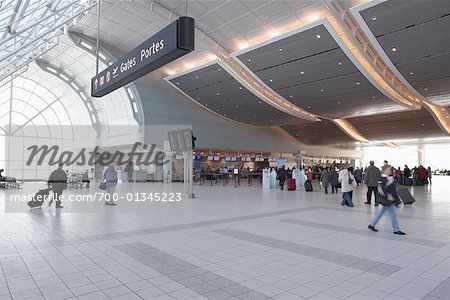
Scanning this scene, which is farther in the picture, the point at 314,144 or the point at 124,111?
the point at 314,144

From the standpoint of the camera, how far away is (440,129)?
1366 inches

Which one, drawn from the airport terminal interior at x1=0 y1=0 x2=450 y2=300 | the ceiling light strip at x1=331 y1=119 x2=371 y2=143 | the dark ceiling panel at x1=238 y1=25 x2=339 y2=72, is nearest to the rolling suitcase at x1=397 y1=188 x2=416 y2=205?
the airport terminal interior at x1=0 y1=0 x2=450 y2=300

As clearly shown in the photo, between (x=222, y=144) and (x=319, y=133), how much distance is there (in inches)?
542

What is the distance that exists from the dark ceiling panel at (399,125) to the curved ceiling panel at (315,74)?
529cm

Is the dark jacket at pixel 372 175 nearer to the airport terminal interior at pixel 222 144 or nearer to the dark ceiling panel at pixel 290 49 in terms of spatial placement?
the airport terminal interior at pixel 222 144

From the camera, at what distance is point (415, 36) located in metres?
15.7

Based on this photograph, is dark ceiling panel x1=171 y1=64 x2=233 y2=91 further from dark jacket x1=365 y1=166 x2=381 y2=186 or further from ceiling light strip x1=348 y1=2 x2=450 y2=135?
dark jacket x1=365 y1=166 x2=381 y2=186

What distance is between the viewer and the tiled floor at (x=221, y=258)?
3656 millimetres

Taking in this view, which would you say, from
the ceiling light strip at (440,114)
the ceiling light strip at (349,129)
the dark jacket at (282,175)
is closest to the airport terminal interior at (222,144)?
the ceiling light strip at (440,114)

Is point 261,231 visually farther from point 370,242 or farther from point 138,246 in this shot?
point 138,246

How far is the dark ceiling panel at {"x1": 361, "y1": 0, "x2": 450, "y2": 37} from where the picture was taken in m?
13.5

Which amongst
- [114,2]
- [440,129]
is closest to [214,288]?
[114,2]

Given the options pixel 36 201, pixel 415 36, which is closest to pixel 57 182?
pixel 36 201

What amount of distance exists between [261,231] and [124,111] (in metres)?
27.9
